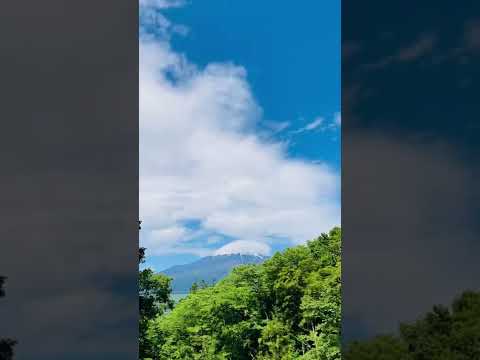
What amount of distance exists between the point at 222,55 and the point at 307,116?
5.27 metres

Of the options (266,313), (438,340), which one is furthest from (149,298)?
(438,340)

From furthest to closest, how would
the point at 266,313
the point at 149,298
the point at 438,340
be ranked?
the point at 266,313 → the point at 149,298 → the point at 438,340

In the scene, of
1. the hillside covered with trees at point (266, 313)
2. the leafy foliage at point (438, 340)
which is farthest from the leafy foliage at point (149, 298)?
the leafy foliage at point (438, 340)

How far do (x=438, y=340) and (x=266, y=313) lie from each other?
17377 mm

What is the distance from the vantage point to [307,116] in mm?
30250

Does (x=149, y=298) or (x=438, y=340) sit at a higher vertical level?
(x=149, y=298)

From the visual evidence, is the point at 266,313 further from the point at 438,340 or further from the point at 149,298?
the point at 438,340

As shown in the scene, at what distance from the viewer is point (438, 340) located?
796 centimetres

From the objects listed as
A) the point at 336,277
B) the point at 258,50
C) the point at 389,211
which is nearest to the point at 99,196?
the point at 389,211

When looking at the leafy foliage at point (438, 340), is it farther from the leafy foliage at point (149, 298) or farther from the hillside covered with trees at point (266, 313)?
the hillside covered with trees at point (266, 313)

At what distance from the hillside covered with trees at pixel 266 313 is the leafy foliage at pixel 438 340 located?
14.1 metres

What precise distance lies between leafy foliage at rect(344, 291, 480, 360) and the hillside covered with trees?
1411 cm

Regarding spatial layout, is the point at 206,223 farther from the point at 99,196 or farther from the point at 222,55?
the point at 99,196

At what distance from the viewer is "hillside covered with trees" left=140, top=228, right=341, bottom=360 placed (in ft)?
75.0
